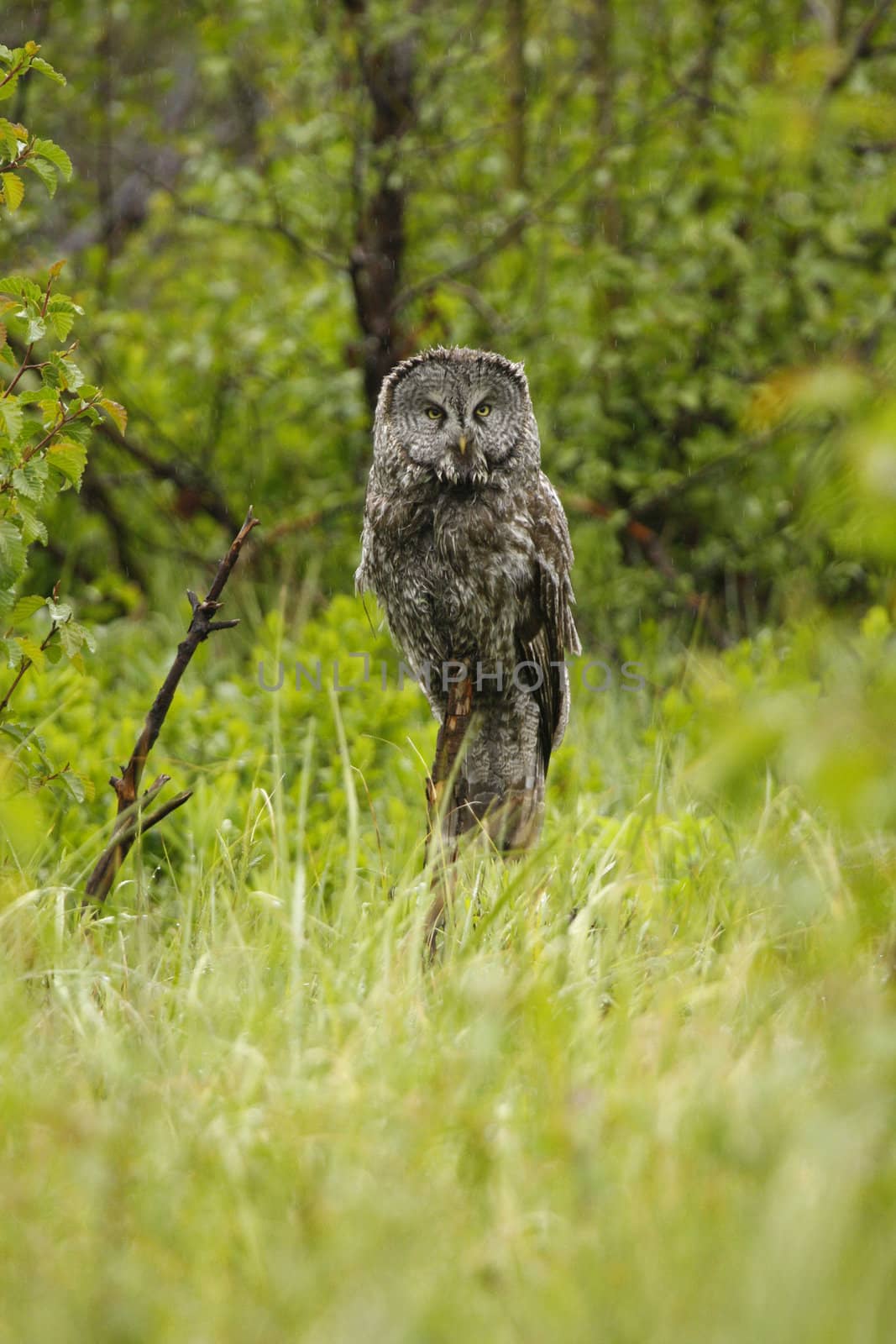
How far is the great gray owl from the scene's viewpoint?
3686 mm

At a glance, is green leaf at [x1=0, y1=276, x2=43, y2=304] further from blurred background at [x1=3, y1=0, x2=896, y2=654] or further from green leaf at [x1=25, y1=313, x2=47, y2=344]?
blurred background at [x1=3, y1=0, x2=896, y2=654]

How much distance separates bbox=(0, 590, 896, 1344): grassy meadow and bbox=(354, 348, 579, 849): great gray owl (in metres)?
0.55

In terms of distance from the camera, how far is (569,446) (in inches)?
274

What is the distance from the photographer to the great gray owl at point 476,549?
369 centimetres

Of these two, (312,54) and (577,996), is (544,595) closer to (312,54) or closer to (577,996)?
(577,996)

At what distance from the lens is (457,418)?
3672mm

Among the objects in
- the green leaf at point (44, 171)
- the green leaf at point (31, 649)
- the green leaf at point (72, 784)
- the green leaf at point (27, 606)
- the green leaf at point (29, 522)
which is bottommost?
the green leaf at point (72, 784)

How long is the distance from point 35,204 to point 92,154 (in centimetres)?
236

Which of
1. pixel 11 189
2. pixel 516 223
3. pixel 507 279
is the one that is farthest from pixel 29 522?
pixel 507 279

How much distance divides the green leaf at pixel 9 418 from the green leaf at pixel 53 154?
1.80 ft

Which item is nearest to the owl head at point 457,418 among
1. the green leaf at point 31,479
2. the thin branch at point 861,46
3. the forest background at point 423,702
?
the forest background at point 423,702

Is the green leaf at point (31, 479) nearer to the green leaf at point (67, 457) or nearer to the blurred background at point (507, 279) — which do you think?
the green leaf at point (67, 457)

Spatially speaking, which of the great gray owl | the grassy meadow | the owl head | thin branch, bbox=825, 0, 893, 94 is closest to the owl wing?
the great gray owl

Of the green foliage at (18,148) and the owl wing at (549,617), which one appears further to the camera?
the owl wing at (549,617)
